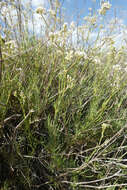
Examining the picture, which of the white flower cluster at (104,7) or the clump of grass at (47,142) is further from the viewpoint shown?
the white flower cluster at (104,7)

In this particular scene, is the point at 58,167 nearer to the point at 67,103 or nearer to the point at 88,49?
the point at 67,103

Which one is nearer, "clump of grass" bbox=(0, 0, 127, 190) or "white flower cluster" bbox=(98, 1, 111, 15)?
"clump of grass" bbox=(0, 0, 127, 190)

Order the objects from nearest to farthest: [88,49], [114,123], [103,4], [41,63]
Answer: [103,4]
[114,123]
[41,63]
[88,49]

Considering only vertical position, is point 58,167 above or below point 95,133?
below

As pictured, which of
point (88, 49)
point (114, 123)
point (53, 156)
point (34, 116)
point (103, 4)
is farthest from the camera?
point (88, 49)

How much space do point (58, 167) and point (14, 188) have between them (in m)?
0.31

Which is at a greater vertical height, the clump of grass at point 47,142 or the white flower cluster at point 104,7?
the white flower cluster at point 104,7

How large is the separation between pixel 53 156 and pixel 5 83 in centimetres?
55

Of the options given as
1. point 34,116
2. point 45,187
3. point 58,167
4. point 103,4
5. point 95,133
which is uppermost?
point 103,4

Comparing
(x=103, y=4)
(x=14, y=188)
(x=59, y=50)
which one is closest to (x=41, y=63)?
(x=59, y=50)

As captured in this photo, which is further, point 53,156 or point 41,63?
point 41,63

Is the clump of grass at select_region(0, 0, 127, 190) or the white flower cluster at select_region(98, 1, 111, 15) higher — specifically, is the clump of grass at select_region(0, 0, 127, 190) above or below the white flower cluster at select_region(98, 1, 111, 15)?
below

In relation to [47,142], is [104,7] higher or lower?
higher

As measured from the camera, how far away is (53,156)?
1000 mm
